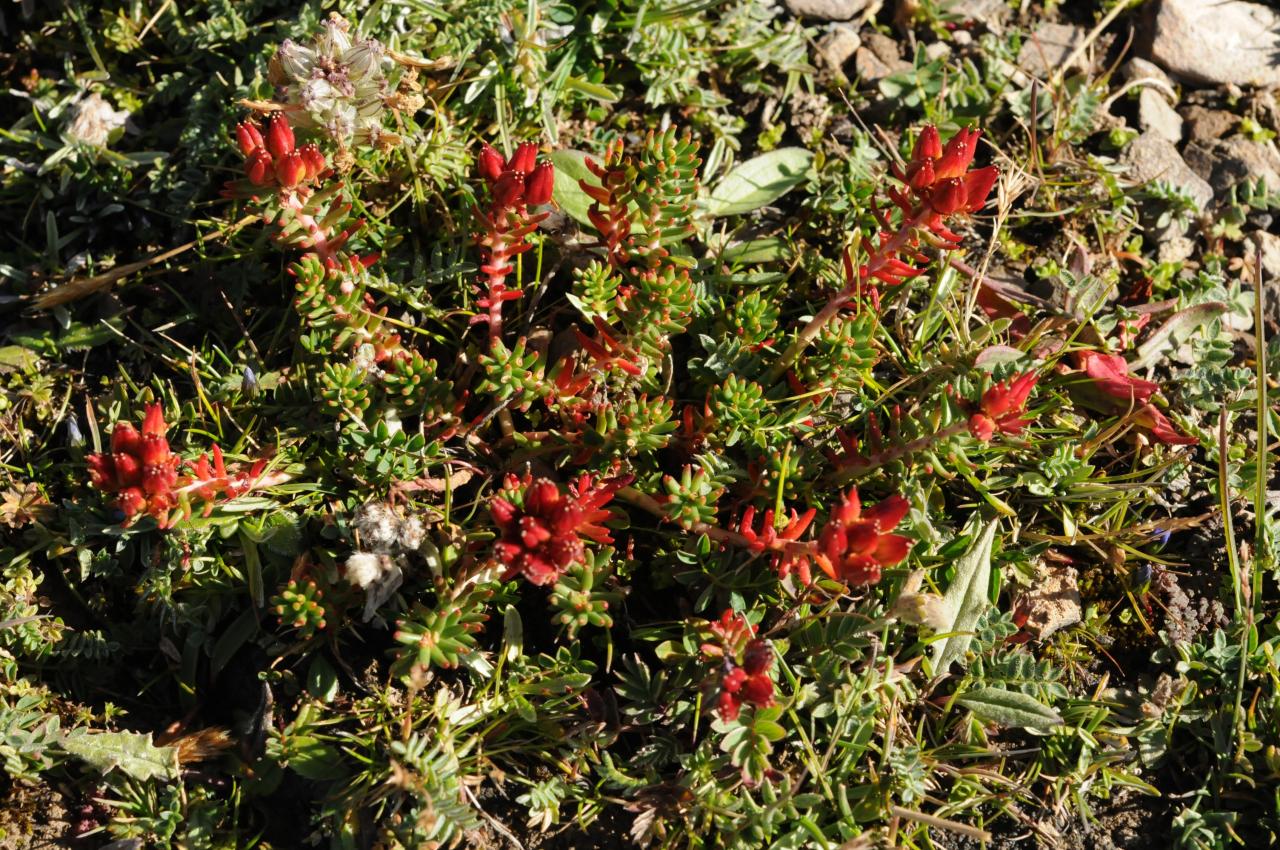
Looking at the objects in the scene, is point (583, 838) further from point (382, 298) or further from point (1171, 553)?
point (1171, 553)

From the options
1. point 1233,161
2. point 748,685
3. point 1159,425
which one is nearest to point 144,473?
point 748,685

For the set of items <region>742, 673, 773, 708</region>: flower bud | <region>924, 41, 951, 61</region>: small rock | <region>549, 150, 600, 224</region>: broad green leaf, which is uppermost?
<region>924, 41, 951, 61</region>: small rock

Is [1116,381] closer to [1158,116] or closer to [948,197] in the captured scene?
[948,197]

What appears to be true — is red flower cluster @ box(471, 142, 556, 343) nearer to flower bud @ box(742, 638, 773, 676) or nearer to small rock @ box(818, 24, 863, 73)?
flower bud @ box(742, 638, 773, 676)

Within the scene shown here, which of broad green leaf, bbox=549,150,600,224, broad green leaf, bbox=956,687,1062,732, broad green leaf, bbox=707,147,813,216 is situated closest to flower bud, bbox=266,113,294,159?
broad green leaf, bbox=549,150,600,224

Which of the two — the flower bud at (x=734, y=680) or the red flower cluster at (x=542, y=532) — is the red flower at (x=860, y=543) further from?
the red flower cluster at (x=542, y=532)

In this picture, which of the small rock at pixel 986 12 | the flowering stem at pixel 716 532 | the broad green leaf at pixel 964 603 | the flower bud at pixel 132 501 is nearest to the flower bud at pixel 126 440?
the flower bud at pixel 132 501

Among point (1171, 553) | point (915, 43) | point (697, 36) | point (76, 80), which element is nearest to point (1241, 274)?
point (1171, 553)
